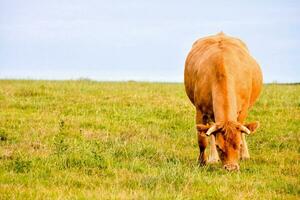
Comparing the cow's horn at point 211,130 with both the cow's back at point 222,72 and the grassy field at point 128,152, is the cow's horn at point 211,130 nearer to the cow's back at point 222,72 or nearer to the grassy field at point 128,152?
the grassy field at point 128,152

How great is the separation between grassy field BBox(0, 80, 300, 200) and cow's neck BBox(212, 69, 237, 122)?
87 cm

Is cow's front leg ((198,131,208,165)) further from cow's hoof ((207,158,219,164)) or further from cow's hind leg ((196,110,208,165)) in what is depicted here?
cow's hoof ((207,158,219,164))

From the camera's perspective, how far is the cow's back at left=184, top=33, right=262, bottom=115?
962 cm

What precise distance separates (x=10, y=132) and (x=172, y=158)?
3858mm

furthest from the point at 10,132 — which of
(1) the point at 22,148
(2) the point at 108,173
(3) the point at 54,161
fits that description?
(2) the point at 108,173

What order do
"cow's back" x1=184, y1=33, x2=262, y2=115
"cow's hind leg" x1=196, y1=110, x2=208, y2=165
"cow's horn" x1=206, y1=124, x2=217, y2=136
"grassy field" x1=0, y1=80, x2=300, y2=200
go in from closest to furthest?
1. "grassy field" x1=0, y1=80, x2=300, y2=200
2. "cow's horn" x1=206, y1=124, x2=217, y2=136
3. "cow's back" x1=184, y1=33, x2=262, y2=115
4. "cow's hind leg" x1=196, y1=110, x2=208, y2=165

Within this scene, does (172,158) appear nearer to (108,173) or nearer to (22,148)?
(108,173)

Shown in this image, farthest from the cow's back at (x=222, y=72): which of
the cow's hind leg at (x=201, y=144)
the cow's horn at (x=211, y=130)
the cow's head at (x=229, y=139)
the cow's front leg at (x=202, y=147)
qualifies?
the cow's horn at (x=211, y=130)

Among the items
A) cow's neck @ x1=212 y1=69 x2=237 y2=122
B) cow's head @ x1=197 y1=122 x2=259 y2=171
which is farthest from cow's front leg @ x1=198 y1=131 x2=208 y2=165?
cow's head @ x1=197 y1=122 x2=259 y2=171

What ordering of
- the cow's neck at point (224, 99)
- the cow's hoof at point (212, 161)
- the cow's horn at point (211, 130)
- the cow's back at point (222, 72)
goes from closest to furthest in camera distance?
the cow's horn at point (211, 130), the cow's neck at point (224, 99), the cow's back at point (222, 72), the cow's hoof at point (212, 161)

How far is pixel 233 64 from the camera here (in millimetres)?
9812

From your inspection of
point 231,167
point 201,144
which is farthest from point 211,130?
point 201,144

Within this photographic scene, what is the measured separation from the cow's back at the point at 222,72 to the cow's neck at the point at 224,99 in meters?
0.03

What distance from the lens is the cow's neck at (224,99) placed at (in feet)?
29.1
